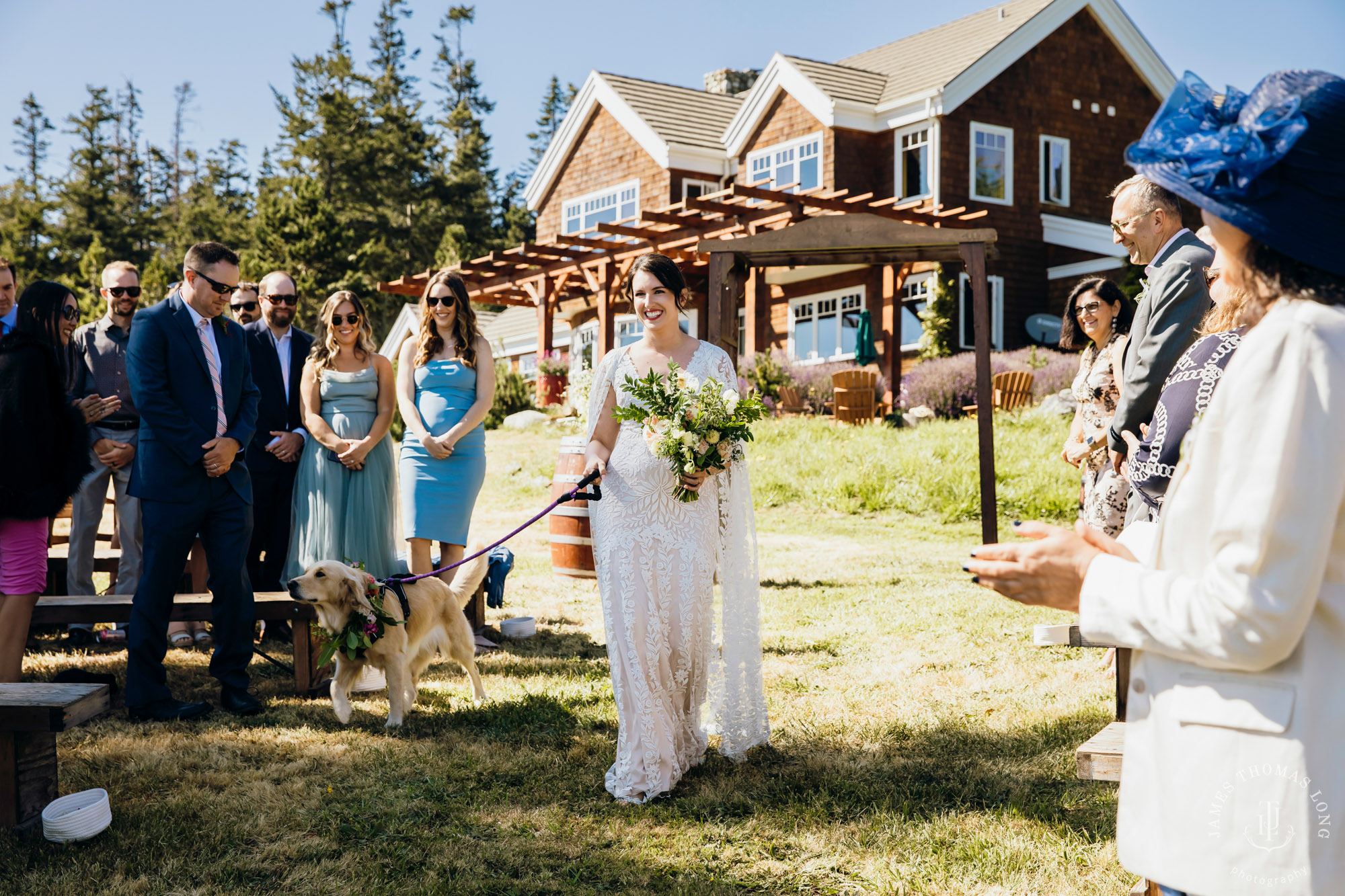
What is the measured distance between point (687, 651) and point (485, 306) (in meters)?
37.1

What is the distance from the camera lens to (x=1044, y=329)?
73.4 ft

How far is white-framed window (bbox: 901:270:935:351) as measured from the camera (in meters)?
22.4

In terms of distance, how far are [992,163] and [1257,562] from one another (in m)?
23.7

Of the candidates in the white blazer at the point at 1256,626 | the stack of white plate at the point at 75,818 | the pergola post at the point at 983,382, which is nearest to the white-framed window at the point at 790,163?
the pergola post at the point at 983,382

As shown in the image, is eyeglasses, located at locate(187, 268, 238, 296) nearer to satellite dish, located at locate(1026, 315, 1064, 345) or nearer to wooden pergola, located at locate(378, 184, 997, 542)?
wooden pergola, located at locate(378, 184, 997, 542)

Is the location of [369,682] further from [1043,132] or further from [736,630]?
[1043,132]

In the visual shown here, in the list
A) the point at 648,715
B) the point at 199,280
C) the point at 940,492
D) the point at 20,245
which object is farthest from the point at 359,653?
the point at 20,245

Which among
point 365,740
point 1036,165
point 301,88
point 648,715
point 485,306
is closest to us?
point 648,715

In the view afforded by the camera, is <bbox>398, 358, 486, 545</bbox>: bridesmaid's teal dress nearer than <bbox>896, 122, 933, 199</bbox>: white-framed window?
Yes

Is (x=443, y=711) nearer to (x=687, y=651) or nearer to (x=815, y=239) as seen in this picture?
(x=687, y=651)

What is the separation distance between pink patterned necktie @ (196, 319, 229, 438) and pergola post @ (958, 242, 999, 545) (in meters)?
5.07

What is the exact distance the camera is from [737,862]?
3.47 metres

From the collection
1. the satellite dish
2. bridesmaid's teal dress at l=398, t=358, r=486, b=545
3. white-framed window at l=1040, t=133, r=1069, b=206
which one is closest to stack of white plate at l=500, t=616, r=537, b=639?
bridesmaid's teal dress at l=398, t=358, r=486, b=545

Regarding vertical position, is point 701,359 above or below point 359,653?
above
